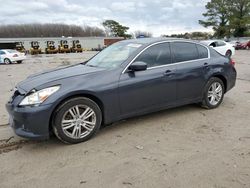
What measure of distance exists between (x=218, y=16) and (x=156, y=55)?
58617 millimetres

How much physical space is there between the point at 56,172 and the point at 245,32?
2286 inches

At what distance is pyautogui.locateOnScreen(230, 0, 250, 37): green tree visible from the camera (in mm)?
51531

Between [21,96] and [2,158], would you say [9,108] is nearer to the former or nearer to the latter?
[21,96]

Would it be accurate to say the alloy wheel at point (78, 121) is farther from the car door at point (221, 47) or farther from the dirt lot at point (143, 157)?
→ the car door at point (221, 47)

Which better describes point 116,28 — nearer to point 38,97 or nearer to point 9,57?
point 9,57

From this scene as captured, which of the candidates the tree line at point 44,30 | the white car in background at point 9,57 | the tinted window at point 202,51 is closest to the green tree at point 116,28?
the tree line at point 44,30

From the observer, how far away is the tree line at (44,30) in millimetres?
100500

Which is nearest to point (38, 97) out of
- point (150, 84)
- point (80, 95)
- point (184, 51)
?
point (80, 95)

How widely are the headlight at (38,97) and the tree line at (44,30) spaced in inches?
4083

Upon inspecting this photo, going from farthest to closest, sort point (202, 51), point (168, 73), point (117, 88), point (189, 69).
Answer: point (202, 51)
point (189, 69)
point (168, 73)
point (117, 88)

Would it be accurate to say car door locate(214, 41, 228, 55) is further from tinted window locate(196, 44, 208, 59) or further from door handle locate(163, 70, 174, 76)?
door handle locate(163, 70, 174, 76)

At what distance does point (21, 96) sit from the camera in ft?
11.9

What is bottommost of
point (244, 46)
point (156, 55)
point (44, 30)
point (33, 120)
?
point (33, 120)

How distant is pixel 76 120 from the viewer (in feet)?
12.3
